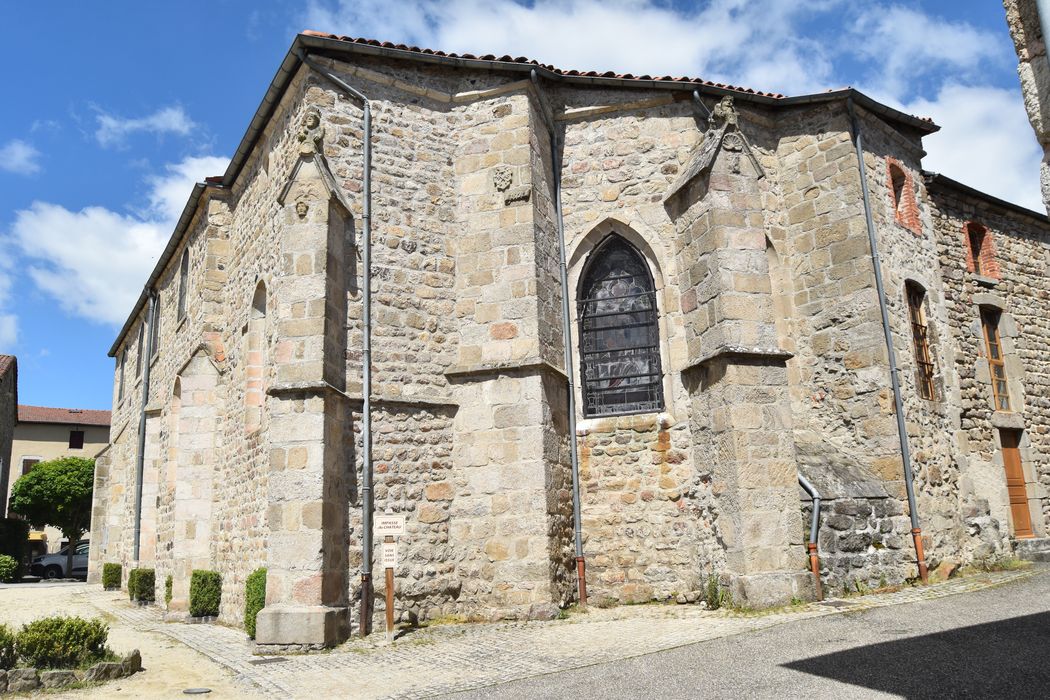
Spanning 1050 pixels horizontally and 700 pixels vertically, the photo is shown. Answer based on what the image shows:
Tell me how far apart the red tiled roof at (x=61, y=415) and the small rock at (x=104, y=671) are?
1706 inches

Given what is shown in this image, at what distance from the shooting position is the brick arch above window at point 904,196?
39.9 ft

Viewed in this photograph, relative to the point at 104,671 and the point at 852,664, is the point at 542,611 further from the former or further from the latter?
the point at 104,671

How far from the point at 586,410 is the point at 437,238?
10.1 feet

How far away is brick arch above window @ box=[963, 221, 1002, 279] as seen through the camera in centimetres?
1449

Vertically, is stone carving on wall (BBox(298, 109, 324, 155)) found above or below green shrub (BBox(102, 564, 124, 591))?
above

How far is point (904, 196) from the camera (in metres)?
12.4

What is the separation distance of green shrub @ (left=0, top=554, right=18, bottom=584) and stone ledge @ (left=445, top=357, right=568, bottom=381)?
22.7 m

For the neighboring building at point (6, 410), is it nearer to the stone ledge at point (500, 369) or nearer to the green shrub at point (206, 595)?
the green shrub at point (206, 595)

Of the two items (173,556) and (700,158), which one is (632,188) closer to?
(700,158)

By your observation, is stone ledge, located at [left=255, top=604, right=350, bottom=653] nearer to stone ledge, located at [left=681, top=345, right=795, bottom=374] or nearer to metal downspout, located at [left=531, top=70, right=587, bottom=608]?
metal downspout, located at [left=531, top=70, right=587, bottom=608]

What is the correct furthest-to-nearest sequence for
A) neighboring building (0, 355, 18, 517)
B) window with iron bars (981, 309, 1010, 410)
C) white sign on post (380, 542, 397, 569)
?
neighboring building (0, 355, 18, 517)
window with iron bars (981, 309, 1010, 410)
white sign on post (380, 542, 397, 569)

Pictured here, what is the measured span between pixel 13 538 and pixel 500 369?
2775 centimetres

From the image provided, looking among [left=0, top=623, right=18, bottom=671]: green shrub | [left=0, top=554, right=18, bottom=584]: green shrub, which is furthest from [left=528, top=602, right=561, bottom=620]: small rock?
[left=0, top=554, right=18, bottom=584]: green shrub

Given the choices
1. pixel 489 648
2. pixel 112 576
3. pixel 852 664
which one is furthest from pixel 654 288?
pixel 112 576
